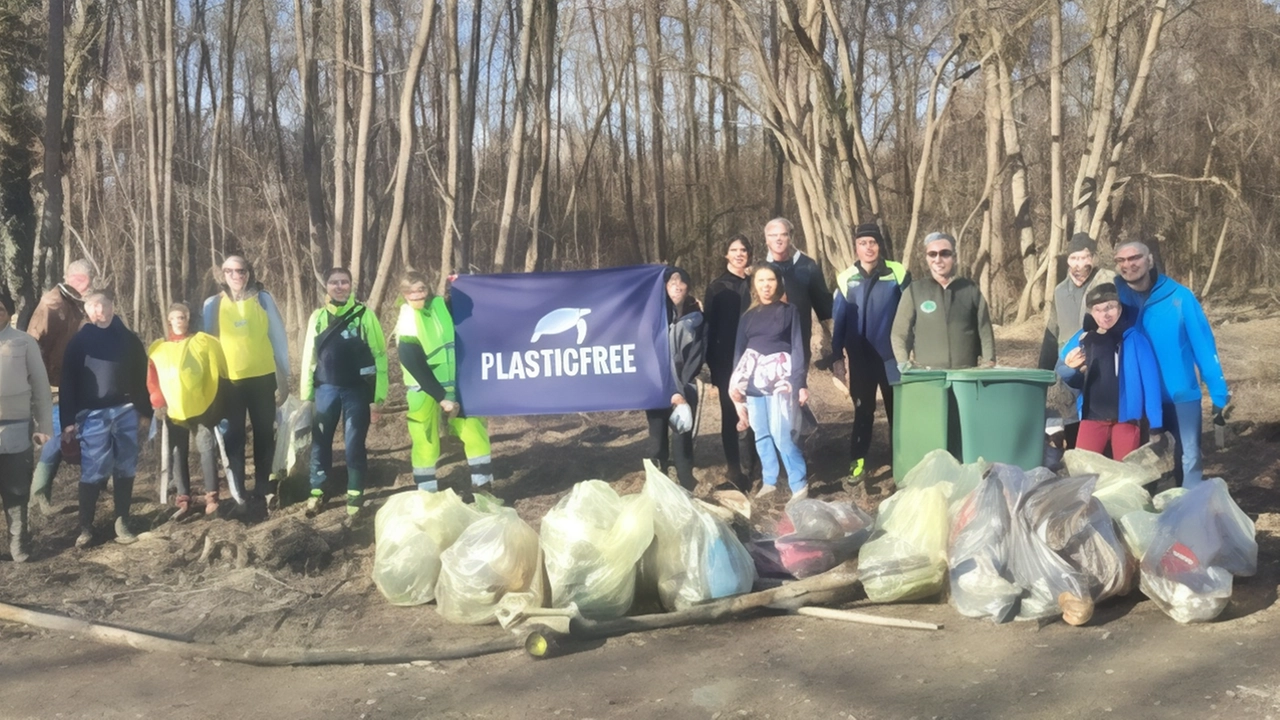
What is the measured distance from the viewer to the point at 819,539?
6082mm

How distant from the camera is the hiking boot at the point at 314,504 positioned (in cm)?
808

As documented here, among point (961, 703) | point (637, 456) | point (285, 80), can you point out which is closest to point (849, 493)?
point (637, 456)

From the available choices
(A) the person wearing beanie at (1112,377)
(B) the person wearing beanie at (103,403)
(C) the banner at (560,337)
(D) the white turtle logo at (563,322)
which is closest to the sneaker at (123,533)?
(B) the person wearing beanie at (103,403)

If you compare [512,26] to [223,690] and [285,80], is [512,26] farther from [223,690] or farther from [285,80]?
[223,690]

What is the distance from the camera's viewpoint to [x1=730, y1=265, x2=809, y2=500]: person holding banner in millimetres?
7453

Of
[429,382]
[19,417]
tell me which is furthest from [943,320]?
[19,417]

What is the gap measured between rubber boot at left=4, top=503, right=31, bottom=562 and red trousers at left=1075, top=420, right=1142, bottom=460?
6464mm

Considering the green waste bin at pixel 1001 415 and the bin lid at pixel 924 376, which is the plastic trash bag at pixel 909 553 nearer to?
the green waste bin at pixel 1001 415

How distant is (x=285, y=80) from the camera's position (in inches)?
1442

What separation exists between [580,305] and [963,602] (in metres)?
3.98

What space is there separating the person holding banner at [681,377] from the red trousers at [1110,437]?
2528mm

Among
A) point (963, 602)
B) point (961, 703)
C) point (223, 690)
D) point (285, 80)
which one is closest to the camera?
point (961, 703)

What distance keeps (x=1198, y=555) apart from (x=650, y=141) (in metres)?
32.6

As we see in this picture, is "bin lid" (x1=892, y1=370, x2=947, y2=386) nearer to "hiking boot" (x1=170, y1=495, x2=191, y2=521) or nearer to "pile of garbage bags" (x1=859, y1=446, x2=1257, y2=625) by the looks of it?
"pile of garbage bags" (x1=859, y1=446, x2=1257, y2=625)
